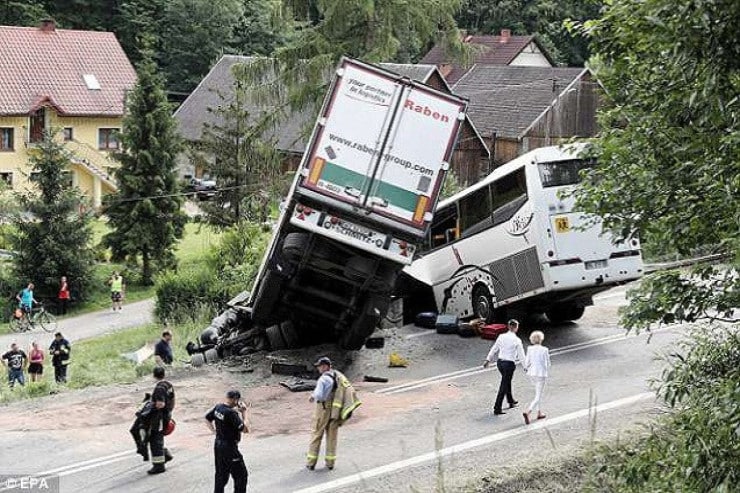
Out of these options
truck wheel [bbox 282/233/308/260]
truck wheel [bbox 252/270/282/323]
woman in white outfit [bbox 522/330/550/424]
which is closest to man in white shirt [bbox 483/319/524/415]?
woman in white outfit [bbox 522/330/550/424]

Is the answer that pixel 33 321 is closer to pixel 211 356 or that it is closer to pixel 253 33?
pixel 211 356

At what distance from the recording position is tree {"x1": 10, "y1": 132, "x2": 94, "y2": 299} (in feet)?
129

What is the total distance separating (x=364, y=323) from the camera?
784 inches

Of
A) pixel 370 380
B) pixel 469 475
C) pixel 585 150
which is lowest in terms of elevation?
pixel 469 475

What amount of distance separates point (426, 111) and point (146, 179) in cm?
2582

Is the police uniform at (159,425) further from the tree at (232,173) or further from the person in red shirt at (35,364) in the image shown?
the tree at (232,173)

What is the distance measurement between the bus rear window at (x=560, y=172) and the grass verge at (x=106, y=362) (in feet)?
24.6

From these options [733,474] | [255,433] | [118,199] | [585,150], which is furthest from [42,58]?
[733,474]

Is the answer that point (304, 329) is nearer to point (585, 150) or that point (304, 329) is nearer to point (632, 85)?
point (585, 150)

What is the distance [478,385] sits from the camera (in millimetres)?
19344

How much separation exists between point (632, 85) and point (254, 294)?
433 inches

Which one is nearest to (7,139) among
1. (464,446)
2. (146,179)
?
(146,179)

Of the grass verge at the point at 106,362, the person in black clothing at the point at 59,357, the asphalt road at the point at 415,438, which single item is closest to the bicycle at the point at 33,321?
the grass verge at the point at 106,362

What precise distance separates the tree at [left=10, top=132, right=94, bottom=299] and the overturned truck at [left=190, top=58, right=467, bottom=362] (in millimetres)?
21731
